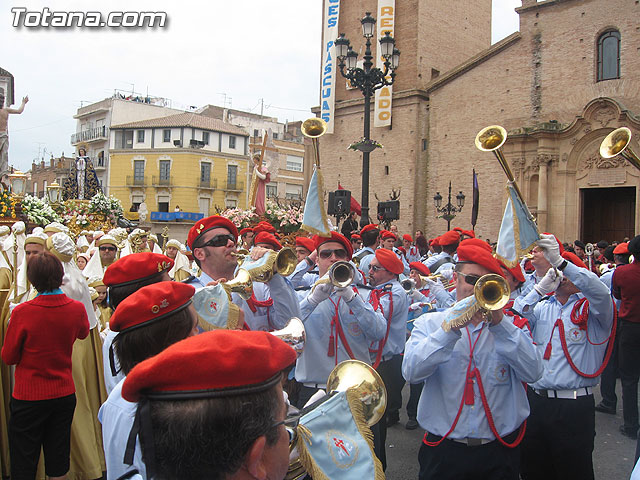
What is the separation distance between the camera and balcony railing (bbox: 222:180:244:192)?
2106 inches

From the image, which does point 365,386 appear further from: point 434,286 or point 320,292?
point 434,286

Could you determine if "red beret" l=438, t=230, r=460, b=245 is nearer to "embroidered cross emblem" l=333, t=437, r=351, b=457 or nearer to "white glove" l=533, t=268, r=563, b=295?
"white glove" l=533, t=268, r=563, b=295

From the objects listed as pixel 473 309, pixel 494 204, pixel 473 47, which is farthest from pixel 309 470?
pixel 473 47

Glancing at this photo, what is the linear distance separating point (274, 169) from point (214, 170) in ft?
21.2

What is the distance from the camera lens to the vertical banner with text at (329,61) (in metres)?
30.6

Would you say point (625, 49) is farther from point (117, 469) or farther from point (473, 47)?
point (117, 469)

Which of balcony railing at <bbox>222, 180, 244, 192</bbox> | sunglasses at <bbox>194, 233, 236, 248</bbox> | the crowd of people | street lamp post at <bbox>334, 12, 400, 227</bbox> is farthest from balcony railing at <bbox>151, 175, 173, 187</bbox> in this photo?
sunglasses at <bbox>194, 233, 236, 248</bbox>

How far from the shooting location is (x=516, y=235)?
3.85 metres

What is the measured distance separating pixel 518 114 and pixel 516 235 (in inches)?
926

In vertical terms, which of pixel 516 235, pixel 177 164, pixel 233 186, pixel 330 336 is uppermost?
pixel 177 164

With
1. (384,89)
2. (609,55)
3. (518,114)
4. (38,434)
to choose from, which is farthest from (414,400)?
(384,89)

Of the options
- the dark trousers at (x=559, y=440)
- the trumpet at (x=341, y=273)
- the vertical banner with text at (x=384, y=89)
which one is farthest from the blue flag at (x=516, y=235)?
the vertical banner with text at (x=384, y=89)

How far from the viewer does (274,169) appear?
184 ft

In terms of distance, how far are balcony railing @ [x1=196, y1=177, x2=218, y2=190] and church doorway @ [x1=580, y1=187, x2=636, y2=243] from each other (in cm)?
3611
